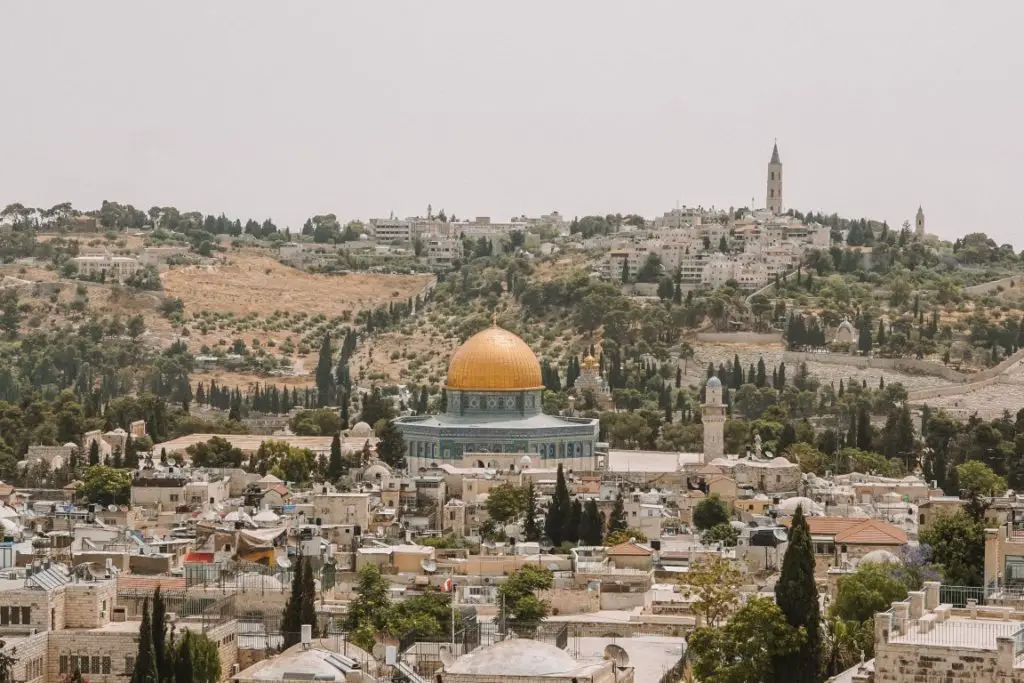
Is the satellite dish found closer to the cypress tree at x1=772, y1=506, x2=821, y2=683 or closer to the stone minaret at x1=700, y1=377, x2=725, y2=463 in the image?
the cypress tree at x1=772, y1=506, x2=821, y2=683

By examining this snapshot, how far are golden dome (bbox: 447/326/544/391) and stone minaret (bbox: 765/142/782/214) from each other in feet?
257

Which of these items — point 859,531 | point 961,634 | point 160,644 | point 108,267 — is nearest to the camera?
A: point 961,634

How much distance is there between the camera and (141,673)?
31125 mm

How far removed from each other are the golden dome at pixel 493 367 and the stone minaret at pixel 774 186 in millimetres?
78451

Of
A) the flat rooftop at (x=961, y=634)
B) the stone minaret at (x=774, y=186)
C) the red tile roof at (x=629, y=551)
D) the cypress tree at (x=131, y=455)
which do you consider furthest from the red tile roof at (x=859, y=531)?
the stone minaret at (x=774, y=186)

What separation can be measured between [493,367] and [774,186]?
8178cm

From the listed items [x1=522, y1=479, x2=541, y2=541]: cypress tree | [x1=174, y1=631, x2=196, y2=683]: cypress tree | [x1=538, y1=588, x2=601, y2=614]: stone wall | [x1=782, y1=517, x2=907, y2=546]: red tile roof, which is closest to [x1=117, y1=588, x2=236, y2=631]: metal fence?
[x1=174, y1=631, x2=196, y2=683]: cypress tree

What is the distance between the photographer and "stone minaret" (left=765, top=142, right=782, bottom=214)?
520ft

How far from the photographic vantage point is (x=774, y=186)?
160 metres

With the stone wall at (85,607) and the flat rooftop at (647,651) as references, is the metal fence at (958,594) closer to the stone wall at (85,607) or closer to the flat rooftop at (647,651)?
the flat rooftop at (647,651)

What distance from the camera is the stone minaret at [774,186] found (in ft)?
520

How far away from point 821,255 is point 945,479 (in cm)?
5938

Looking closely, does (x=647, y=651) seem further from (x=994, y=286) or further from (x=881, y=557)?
(x=994, y=286)

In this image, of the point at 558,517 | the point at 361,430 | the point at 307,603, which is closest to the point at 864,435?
the point at 361,430
